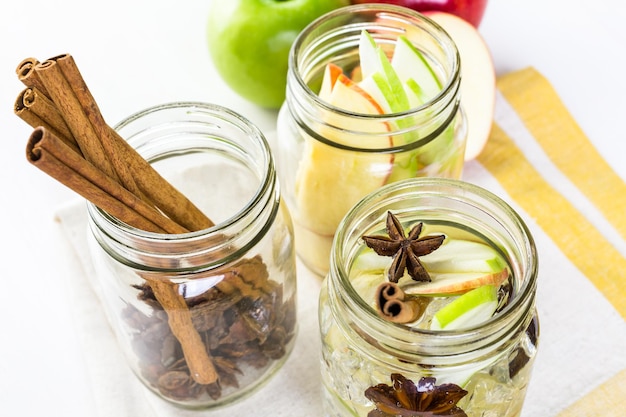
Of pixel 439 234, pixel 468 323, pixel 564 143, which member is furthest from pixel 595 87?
pixel 468 323

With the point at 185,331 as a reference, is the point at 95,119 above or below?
above

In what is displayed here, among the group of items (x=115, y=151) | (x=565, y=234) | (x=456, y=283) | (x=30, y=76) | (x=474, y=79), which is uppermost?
(x=30, y=76)

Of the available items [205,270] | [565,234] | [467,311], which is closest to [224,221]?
[205,270]

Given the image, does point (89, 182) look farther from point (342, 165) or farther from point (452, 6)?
point (452, 6)

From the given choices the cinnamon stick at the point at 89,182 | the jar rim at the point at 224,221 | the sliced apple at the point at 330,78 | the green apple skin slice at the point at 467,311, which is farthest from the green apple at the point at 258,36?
the green apple skin slice at the point at 467,311

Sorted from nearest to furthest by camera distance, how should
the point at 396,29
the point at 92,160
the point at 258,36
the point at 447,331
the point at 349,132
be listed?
the point at 447,331
the point at 92,160
the point at 349,132
the point at 396,29
the point at 258,36

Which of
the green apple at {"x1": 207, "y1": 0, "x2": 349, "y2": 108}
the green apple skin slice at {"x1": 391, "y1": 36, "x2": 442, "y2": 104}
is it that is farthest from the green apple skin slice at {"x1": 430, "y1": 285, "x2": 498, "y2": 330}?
the green apple at {"x1": 207, "y1": 0, "x2": 349, "y2": 108}

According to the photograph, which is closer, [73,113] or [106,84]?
[73,113]
